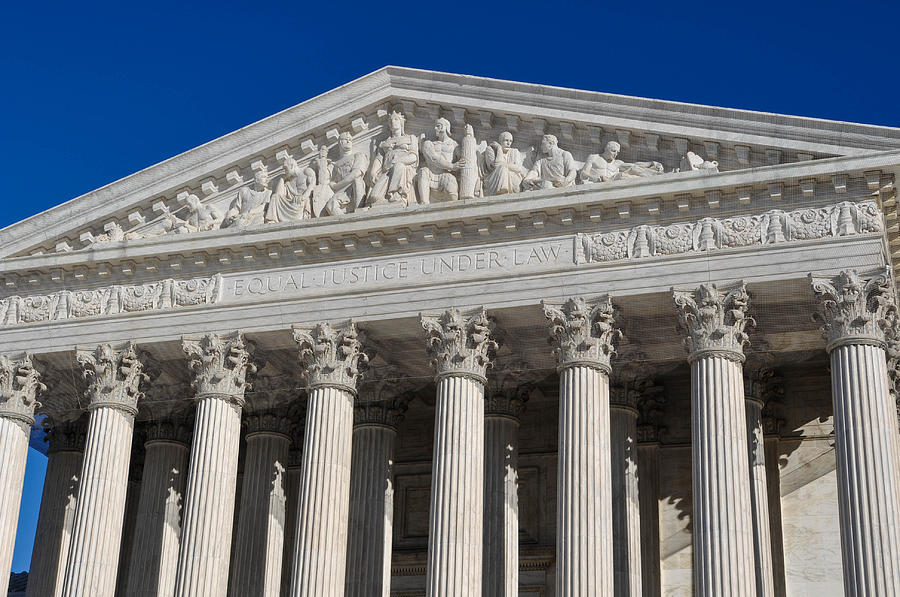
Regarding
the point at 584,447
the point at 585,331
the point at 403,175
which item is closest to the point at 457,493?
the point at 584,447

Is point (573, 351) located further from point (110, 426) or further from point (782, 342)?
point (110, 426)

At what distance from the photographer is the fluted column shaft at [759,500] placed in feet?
104

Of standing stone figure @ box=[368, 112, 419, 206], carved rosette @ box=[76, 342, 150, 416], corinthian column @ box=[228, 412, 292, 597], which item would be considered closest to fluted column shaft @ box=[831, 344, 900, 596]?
standing stone figure @ box=[368, 112, 419, 206]

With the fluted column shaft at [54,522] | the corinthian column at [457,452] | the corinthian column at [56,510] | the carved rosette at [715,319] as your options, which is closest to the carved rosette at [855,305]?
the carved rosette at [715,319]

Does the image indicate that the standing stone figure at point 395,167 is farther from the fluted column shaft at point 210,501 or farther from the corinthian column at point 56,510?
the corinthian column at point 56,510

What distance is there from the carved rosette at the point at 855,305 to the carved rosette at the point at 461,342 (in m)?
8.03

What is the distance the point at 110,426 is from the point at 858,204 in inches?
783

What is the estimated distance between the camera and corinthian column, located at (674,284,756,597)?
92.2 feet

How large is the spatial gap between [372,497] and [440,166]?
929 centimetres

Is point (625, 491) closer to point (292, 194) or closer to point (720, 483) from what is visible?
point (720, 483)

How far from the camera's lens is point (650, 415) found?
37.4 meters

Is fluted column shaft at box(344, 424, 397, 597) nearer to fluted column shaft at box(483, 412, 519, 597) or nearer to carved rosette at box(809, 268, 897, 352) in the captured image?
fluted column shaft at box(483, 412, 519, 597)

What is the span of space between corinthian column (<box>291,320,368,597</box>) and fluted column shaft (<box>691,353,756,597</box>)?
28.7 feet

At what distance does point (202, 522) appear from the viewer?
108 feet
